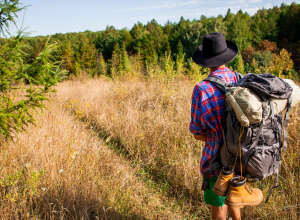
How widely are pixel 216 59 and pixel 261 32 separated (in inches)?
2253

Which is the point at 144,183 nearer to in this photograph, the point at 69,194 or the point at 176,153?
the point at 176,153

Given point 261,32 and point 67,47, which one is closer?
point 67,47

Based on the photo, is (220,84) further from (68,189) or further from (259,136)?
(68,189)

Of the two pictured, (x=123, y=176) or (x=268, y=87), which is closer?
(x=268, y=87)

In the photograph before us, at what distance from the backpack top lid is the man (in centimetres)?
27

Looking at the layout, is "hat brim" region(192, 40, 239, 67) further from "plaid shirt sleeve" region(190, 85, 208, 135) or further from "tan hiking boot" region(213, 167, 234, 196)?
"tan hiking boot" region(213, 167, 234, 196)

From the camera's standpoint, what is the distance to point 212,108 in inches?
62.5

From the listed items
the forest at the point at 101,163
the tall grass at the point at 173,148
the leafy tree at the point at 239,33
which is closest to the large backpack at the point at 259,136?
the forest at the point at 101,163

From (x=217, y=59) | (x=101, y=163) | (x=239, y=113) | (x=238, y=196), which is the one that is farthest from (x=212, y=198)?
(x=101, y=163)

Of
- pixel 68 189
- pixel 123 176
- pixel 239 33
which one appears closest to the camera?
pixel 68 189

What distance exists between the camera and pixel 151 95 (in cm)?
580

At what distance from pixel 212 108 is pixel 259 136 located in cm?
41

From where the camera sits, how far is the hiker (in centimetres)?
158

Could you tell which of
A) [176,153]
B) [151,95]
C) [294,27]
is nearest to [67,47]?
[151,95]
